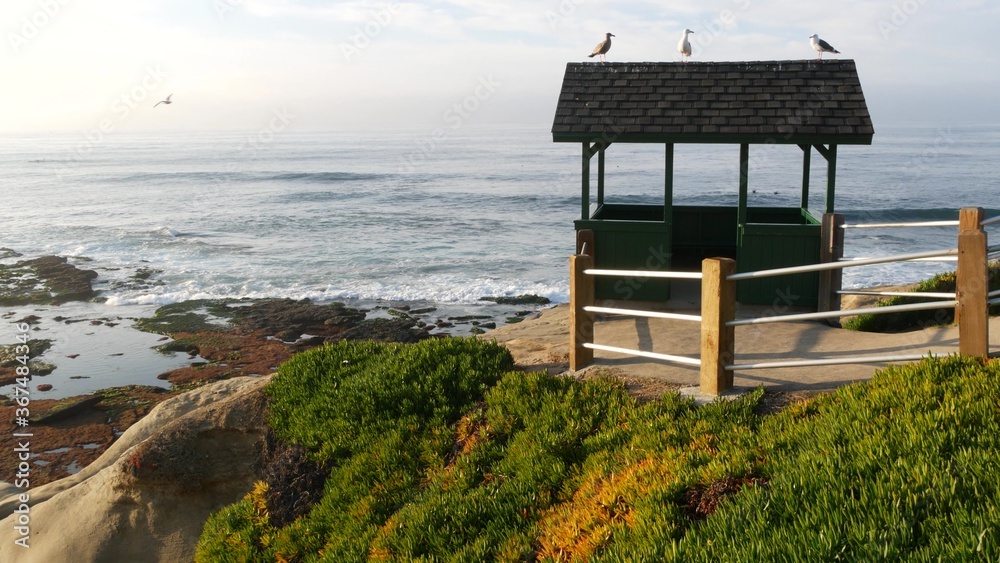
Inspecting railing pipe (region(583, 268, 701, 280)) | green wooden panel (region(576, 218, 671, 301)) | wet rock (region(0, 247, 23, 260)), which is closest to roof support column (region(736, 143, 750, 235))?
green wooden panel (region(576, 218, 671, 301))

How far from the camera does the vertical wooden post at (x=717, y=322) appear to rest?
268 inches

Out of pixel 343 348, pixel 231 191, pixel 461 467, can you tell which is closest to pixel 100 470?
pixel 343 348

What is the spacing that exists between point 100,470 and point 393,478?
15.5 ft

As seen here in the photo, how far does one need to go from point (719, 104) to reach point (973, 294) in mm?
5572

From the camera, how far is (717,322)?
688 centimetres

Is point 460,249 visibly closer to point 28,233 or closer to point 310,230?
point 310,230

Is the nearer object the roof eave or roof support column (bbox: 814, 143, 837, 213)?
the roof eave

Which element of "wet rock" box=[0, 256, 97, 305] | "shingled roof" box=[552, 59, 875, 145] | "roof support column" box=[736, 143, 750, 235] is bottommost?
"wet rock" box=[0, 256, 97, 305]

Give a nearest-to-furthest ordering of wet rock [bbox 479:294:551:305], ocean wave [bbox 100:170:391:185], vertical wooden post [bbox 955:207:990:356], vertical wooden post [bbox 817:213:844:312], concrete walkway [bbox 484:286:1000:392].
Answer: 1. vertical wooden post [bbox 955:207:990:356]
2. concrete walkway [bbox 484:286:1000:392]
3. vertical wooden post [bbox 817:213:844:312]
4. wet rock [bbox 479:294:551:305]
5. ocean wave [bbox 100:170:391:185]

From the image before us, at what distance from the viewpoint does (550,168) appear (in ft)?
211

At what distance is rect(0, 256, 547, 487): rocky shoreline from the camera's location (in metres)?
12.6

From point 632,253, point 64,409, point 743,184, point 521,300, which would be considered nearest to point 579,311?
point 632,253

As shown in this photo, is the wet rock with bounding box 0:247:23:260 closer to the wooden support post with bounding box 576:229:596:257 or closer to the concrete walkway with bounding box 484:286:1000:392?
the concrete walkway with bounding box 484:286:1000:392

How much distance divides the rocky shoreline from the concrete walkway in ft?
22.3
